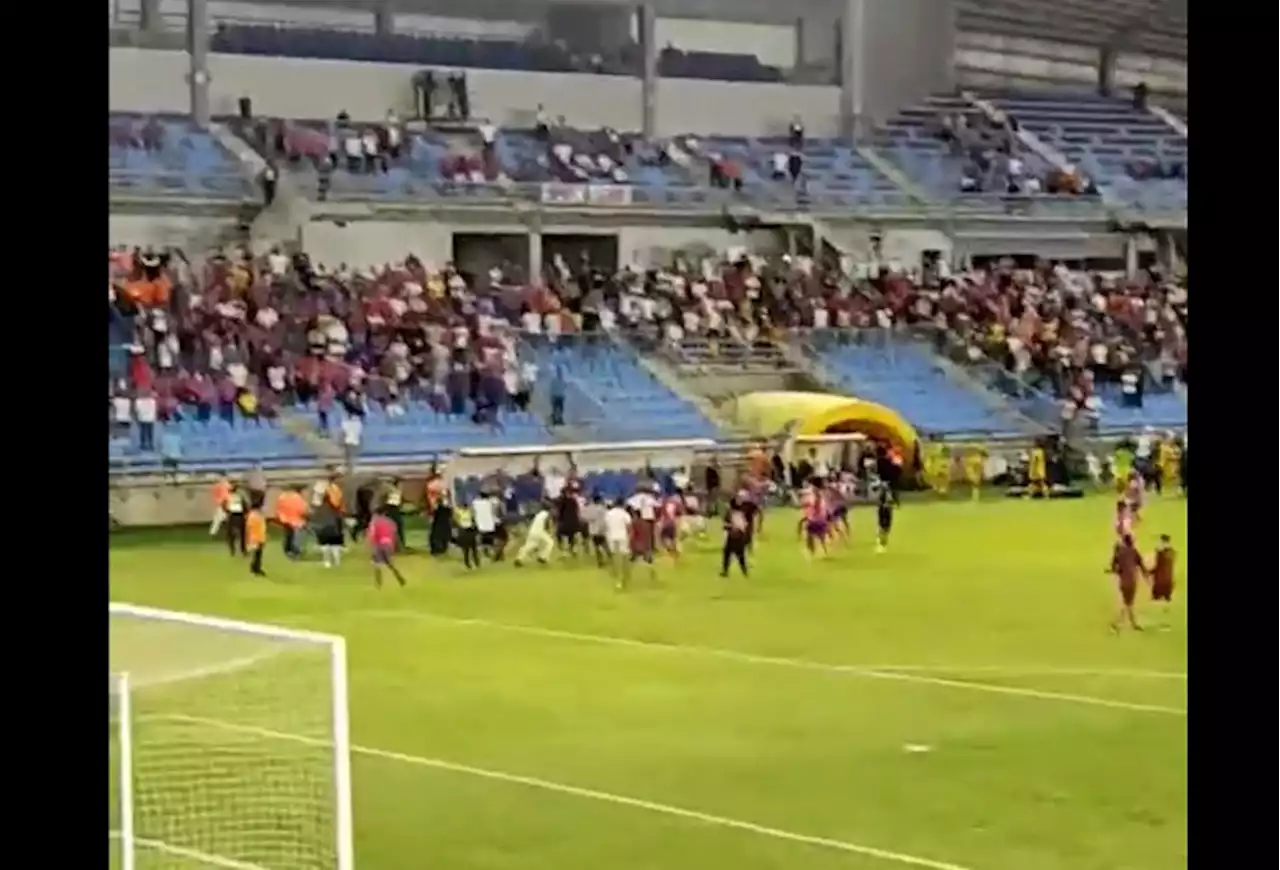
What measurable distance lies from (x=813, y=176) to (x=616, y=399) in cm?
45

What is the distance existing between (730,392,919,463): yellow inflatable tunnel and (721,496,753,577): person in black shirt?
0.48ft

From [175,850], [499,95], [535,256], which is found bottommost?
[175,850]

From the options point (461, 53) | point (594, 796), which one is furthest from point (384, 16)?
point (594, 796)

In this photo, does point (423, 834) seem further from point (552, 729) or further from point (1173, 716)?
point (1173, 716)

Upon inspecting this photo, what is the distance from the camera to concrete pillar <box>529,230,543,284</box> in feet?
10.2

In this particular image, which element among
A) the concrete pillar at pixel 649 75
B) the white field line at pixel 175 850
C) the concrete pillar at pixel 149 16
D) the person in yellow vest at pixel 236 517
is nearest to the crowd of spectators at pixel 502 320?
the person in yellow vest at pixel 236 517

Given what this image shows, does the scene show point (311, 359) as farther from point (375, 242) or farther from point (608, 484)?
point (608, 484)

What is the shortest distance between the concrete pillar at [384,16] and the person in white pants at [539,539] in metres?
0.71

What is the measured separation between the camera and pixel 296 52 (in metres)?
3.00

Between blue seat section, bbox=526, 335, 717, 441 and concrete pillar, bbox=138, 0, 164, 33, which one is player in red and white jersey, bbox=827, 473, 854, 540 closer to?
blue seat section, bbox=526, 335, 717, 441

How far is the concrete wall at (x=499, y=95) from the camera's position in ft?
9.70

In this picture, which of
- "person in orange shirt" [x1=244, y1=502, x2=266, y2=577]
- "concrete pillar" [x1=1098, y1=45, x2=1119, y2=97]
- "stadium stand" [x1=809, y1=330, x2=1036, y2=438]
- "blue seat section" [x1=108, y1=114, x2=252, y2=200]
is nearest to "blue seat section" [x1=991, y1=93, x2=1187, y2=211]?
"concrete pillar" [x1=1098, y1=45, x2=1119, y2=97]

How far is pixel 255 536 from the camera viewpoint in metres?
2.97
